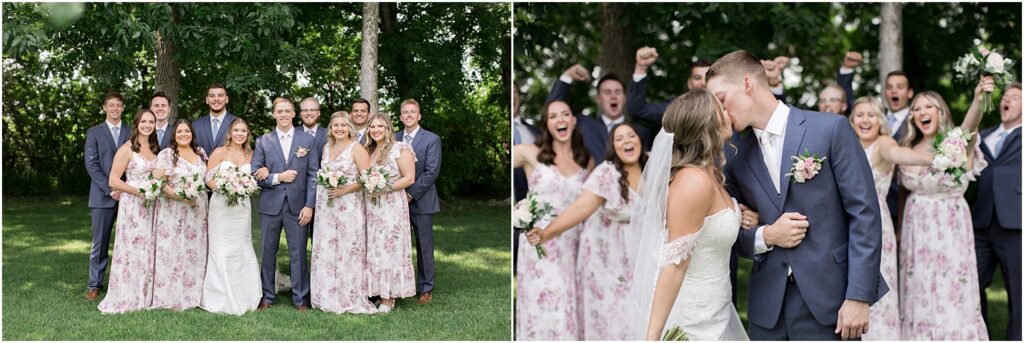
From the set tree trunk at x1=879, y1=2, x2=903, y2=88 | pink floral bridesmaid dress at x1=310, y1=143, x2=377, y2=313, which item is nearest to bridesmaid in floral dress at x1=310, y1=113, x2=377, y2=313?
pink floral bridesmaid dress at x1=310, y1=143, x2=377, y2=313

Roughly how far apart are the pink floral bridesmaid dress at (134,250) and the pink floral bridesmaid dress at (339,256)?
48.1 inches

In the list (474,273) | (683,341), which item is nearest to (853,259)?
(683,341)

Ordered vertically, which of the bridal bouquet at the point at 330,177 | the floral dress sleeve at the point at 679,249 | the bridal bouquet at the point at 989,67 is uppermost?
the bridal bouquet at the point at 989,67

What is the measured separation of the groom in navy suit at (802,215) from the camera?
11.2 feet

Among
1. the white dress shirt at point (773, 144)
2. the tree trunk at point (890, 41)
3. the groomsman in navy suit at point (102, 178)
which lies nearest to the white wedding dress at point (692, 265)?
the white dress shirt at point (773, 144)

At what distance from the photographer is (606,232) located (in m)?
5.95

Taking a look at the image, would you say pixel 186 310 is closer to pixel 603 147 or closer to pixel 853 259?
pixel 603 147

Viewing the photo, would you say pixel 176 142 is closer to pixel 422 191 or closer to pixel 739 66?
pixel 422 191

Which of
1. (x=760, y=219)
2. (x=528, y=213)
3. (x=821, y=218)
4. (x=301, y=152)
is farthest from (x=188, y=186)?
(x=821, y=218)

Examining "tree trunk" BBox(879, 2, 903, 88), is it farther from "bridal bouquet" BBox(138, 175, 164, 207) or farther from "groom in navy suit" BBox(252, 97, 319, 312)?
"bridal bouquet" BBox(138, 175, 164, 207)

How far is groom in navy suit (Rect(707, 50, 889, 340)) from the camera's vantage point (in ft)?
11.2

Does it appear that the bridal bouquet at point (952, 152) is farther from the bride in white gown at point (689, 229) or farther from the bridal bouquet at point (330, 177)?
the bridal bouquet at point (330, 177)

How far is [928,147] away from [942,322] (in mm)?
1195

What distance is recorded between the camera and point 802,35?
28.5ft
